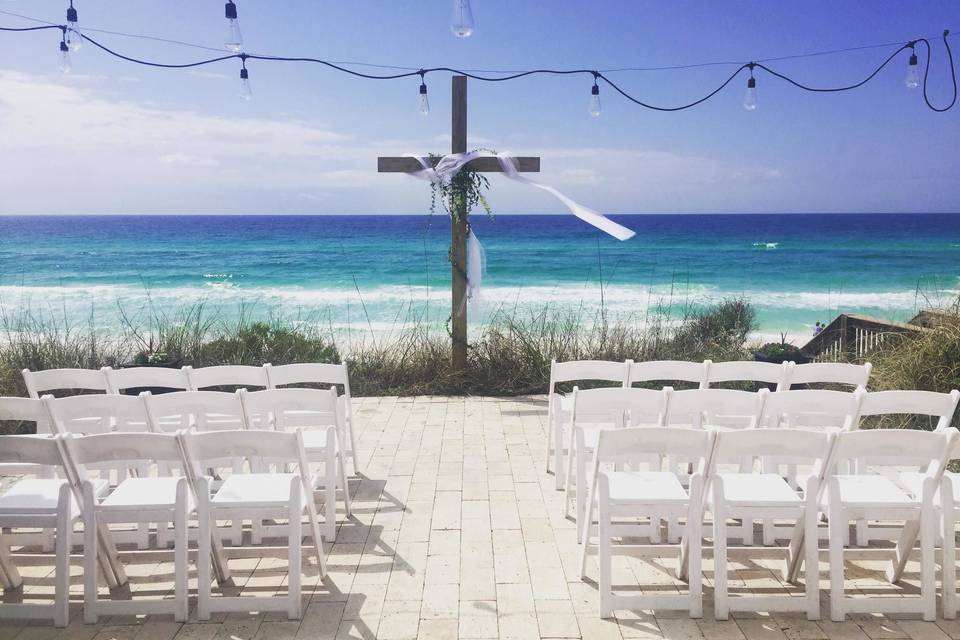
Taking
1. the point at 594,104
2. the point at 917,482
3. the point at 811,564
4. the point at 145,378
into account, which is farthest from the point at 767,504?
the point at 594,104

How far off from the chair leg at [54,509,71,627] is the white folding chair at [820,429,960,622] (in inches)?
119

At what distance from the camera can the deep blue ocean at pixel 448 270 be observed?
2130 centimetres

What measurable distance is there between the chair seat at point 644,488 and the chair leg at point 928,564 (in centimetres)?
94

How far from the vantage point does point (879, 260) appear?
31.7m

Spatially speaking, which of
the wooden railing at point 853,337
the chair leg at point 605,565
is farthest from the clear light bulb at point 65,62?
the wooden railing at point 853,337

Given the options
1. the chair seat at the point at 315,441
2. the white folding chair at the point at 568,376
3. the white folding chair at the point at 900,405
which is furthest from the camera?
the white folding chair at the point at 568,376

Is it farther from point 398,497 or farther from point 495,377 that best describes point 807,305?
point 398,497

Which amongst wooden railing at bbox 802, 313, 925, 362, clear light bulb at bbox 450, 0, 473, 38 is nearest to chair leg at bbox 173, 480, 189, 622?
clear light bulb at bbox 450, 0, 473, 38

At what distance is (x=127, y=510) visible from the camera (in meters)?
3.05

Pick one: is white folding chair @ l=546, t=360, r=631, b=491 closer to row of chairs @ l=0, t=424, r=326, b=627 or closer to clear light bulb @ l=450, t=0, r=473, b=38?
row of chairs @ l=0, t=424, r=326, b=627

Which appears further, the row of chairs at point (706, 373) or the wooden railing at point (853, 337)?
the wooden railing at point (853, 337)

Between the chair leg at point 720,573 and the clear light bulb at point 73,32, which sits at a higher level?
the clear light bulb at point 73,32

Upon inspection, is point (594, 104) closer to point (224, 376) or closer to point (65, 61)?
point (224, 376)

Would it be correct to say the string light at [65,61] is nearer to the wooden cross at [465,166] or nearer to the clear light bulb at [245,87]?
the clear light bulb at [245,87]
